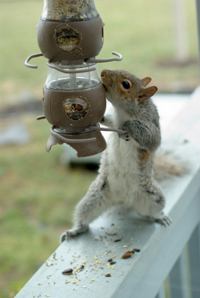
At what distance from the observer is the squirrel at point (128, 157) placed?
132 cm

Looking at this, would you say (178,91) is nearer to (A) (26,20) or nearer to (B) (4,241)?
(B) (4,241)

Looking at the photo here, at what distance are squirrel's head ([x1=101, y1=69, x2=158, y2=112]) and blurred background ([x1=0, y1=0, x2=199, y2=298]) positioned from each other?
0.10 meters

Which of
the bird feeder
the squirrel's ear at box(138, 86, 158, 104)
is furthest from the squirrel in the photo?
the bird feeder

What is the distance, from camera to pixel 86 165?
12.5ft

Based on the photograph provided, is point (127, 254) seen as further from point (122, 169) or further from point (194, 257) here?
point (194, 257)

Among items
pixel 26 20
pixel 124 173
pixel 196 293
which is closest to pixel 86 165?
pixel 196 293

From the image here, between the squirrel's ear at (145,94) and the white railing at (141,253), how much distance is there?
48 centimetres

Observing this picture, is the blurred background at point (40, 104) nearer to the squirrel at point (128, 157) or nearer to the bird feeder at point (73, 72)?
the squirrel at point (128, 157)

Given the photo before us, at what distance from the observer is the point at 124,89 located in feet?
4.27

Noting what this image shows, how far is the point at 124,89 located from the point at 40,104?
3.70m

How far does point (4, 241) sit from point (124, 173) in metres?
1.80

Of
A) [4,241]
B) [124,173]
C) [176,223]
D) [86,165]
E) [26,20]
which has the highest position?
[26,20]

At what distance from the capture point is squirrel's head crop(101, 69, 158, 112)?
1.29m

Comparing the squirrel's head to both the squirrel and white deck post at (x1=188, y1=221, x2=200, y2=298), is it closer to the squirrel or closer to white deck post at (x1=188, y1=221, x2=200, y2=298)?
the squirrel
